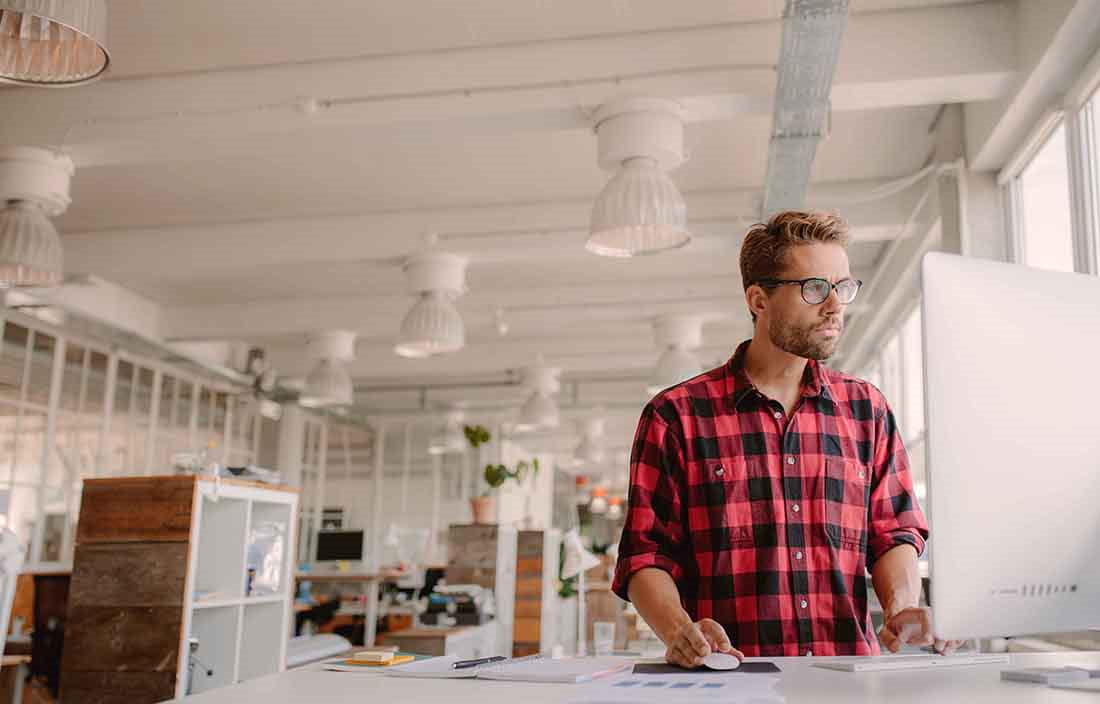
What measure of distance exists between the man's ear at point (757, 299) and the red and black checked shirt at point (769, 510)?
14cm

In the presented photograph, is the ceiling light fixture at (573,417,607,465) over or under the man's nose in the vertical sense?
over

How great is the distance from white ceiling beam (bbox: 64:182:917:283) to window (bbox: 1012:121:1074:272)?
1516 mm

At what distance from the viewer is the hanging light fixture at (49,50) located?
2873 millimetres

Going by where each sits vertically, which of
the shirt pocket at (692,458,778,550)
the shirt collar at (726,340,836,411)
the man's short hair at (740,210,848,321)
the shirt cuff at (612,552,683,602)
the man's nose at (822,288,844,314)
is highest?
the man's short hair at (740,210,848,321)

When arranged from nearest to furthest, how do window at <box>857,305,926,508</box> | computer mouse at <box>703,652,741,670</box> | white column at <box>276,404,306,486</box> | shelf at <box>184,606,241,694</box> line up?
computer mouse at <box>703,652,741,670</box> < shelf at <box>184,606,241,694</box> < window at <box>857,305,926,508</box> < white column at <box>276,404,306,486</box>

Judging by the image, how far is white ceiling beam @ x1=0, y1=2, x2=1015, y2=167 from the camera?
14.8 feet

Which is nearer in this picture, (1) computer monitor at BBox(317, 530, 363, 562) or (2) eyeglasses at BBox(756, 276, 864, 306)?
(2) eyeglasses at BBox(756, 276, 864, 306)

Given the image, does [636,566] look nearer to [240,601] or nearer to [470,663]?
[470,663]

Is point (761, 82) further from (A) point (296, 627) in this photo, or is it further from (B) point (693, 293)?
(A) point (296, 627)

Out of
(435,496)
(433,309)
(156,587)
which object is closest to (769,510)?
(156,587)

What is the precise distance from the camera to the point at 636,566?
1.94m

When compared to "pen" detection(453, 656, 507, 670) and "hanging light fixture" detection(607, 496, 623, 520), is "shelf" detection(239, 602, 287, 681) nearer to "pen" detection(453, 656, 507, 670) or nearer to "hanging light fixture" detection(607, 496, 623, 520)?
"pen" detection(453, 656, 507, 670)

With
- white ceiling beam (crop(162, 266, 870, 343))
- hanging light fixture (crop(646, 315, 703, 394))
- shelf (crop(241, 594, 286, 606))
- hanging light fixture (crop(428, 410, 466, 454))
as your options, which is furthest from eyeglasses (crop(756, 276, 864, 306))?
hanging light fixture (crop(428, 410, 466, 454))

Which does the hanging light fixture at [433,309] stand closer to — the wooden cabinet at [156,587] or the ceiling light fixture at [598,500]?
the wooden cabinet at [156,587]
